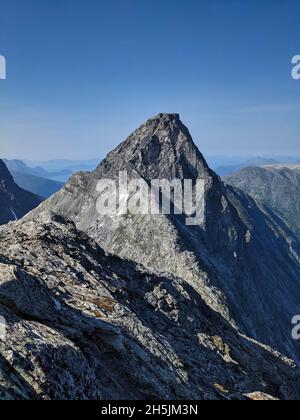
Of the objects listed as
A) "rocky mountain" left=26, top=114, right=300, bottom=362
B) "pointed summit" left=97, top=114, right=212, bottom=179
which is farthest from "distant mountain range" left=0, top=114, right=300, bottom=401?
"pointed summit" left=97, top=114, right=212, bottom=179

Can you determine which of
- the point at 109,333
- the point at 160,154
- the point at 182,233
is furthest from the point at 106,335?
the point at 160,154

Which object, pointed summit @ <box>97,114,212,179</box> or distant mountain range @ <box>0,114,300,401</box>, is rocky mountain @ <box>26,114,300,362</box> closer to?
pointed summit @ <box>97,114,212,179</box>

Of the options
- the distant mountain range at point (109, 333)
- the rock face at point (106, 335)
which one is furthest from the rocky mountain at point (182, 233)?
the rock face at point (106, 335)

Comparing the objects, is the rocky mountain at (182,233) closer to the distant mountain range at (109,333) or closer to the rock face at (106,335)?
the distant mountain range at (109,333)

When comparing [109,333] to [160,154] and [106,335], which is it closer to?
[106,335]

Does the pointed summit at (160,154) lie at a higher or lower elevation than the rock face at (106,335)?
higher
